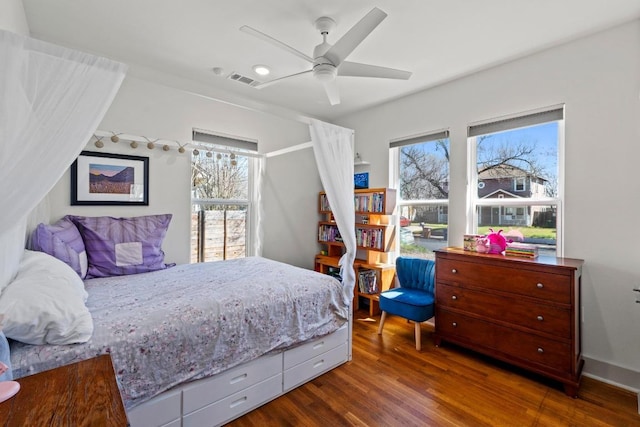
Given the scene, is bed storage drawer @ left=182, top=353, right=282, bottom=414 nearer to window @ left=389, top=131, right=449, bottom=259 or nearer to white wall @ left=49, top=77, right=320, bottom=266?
white wall @ left=49, top=77, right=320, bottom=266

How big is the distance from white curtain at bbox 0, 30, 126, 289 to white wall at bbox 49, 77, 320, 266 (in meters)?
1.66

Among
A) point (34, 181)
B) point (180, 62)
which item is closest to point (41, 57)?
point (34, 181)

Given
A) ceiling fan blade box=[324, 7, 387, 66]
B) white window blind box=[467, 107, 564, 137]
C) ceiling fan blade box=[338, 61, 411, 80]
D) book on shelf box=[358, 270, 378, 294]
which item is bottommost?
book on shelf box=[358, 270, 378, 294]

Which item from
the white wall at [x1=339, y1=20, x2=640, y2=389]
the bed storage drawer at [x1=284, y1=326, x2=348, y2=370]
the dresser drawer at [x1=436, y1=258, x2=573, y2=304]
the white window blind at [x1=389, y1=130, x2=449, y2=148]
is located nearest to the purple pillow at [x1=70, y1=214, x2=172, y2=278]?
the bed storage drawer at [x1=284, y1=326, x2=348, y2=370]

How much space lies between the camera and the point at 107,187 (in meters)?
2.73

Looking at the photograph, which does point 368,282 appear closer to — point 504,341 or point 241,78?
point 504,341

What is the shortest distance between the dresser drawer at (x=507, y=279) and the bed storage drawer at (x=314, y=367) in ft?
3.78

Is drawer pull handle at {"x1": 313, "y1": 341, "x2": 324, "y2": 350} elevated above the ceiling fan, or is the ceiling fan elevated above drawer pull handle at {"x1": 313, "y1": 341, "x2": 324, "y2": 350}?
the ceiling fan

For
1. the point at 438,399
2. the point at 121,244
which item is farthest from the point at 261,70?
the point at 438,399

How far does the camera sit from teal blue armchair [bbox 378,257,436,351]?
276 centimetres

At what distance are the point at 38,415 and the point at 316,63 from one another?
213 centimetres

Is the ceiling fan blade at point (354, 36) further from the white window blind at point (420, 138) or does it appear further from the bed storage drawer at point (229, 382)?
the bed storage drawer at point (229, 382)

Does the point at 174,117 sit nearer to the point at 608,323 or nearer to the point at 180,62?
the point at 180,62

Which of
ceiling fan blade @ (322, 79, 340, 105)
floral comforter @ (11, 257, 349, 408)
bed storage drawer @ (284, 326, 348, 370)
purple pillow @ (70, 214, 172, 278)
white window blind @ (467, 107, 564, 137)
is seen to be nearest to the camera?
floral comforter @ (11, 257, 349, 408)
